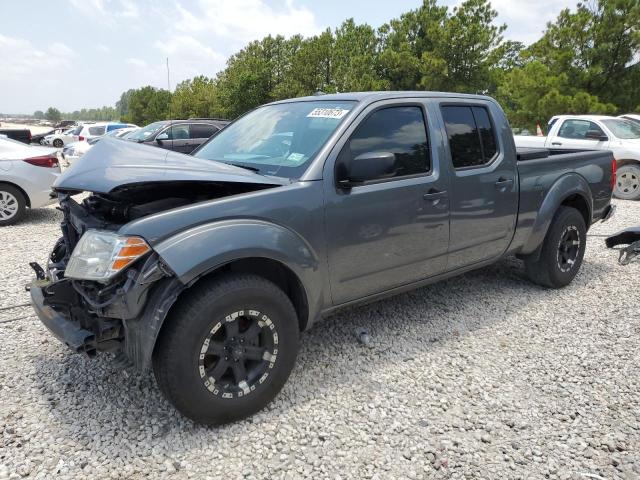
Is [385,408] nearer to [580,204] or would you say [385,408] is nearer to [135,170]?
[135,170]

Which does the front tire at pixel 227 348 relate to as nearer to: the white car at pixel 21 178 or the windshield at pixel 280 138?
the windshield at pixel 280 138

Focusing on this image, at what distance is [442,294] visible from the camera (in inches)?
186

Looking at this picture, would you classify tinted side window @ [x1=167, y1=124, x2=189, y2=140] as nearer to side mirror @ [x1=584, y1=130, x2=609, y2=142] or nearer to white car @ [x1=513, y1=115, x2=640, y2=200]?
white car @ [x1=513, y1=115, x2=640, y2=200]

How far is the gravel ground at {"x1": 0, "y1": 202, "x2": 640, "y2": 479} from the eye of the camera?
2.46 metres

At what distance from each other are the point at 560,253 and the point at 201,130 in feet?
37.7

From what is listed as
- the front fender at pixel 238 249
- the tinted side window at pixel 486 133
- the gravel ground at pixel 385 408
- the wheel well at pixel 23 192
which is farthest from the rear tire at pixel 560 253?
the wheel well at pixel 23 192

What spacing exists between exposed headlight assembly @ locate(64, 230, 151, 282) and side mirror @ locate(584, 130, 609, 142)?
37.2 ft

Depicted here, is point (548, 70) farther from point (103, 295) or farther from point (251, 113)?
point (103, 295)

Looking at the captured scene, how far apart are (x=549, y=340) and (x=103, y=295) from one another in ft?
10.8

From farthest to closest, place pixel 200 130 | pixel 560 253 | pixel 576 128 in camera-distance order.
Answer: pixel 200 130 < pixel 576 128 < pixel 560 253

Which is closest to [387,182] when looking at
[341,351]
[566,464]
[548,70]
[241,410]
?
[341,351]

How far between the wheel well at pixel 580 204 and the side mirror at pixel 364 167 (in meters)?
2.73

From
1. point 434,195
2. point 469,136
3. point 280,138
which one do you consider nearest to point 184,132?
point 280,138

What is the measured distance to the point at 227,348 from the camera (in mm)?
2623
